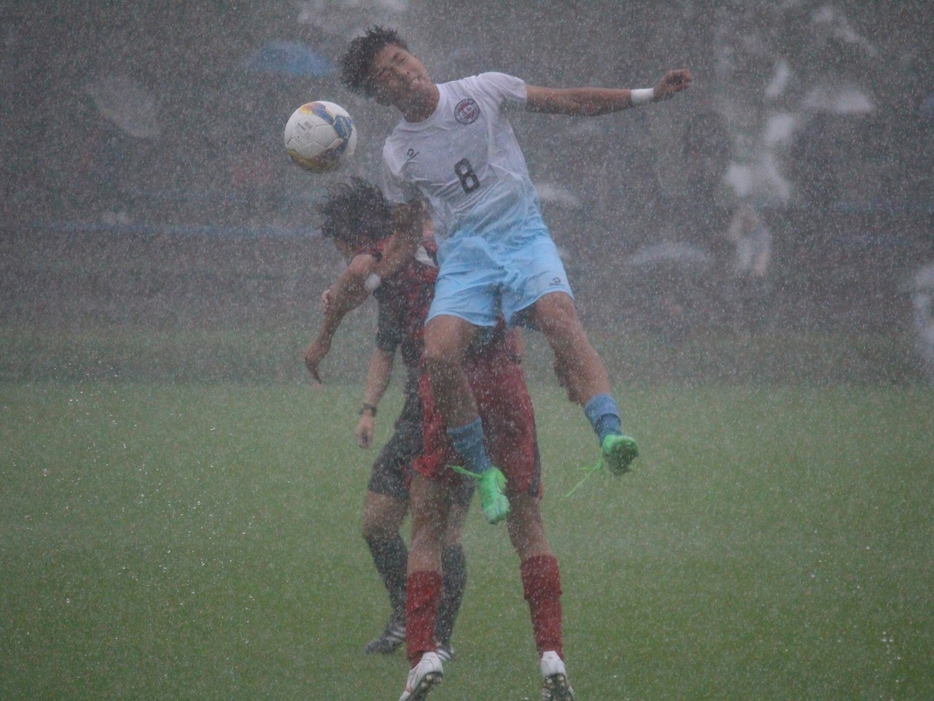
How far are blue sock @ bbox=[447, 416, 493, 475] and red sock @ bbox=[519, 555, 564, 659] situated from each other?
0.38 m

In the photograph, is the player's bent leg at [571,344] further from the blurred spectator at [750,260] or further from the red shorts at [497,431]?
the blurred spectator at [750,260]

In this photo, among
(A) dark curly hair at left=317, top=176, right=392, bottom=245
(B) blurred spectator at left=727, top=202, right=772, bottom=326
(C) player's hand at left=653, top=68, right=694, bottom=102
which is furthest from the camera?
(B) blurred spectator at left=727, top=202, right=772, bottom=326

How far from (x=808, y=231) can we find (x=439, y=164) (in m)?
14.5

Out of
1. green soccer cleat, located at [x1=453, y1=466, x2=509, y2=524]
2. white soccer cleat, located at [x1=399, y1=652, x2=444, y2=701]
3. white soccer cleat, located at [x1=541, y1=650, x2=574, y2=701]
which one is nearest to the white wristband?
green soccer cleat, located at [x1=453, y1=466, x2=509, y2=524]

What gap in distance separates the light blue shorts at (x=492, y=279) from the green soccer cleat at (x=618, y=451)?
66 centimetres

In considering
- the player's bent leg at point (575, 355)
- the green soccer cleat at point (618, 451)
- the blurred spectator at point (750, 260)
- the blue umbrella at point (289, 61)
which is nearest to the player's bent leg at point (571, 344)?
the player's bent leg at point (575, 355)

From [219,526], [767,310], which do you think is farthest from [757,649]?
[767,310]

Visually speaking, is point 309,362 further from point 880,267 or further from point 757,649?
point 880,267

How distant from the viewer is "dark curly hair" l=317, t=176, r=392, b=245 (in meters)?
5.09

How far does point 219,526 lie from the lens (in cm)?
684

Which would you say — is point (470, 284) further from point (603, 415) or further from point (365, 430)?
point (365, 430)

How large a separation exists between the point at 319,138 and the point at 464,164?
2.84 ft

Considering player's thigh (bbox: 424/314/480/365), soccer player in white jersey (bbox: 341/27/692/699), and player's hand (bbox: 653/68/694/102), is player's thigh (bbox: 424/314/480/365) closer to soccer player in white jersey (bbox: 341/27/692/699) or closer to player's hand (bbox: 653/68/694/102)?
soccer player in white jersey (bbox: 341/27/692/699)

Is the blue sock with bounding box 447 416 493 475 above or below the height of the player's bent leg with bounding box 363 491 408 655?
above
